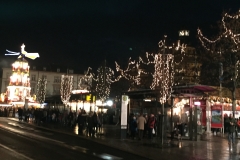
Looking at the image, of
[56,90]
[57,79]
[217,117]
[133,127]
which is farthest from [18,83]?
[133,127]

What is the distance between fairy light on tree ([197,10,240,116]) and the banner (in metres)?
6.60

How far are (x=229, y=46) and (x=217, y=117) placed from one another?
10.2 metres

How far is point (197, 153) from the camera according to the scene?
17.9 meters

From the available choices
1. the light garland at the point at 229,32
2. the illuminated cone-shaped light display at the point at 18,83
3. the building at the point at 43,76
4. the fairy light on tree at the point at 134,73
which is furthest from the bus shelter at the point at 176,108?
the building at the point at 43,76

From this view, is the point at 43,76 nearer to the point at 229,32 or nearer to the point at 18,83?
the point at 18,83

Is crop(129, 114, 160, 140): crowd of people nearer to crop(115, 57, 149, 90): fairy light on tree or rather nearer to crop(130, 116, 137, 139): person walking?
crop(130, 116, 137, 139): person walking

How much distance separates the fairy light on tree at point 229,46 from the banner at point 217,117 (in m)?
6.60

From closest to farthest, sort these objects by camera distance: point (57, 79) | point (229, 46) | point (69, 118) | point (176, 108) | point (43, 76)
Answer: point (229, 46), point (176, 108), point (69, 118), point (43, 76), point (57, 79)

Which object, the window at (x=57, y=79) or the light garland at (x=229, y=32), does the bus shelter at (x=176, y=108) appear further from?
the window at (x=57, y=79)

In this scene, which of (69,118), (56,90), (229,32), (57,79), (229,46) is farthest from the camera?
(57,79)

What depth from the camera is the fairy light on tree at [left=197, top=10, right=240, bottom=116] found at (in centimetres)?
2516

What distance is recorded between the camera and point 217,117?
111 feet

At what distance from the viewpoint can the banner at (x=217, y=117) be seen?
110ft

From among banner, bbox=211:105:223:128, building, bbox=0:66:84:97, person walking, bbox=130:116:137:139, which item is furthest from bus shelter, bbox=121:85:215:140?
building, bbox=0:66:84:97
